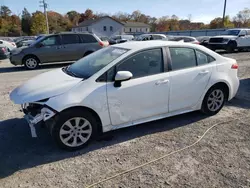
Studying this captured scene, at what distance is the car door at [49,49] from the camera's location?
38.2ft

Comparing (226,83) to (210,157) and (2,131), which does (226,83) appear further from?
(2,131)

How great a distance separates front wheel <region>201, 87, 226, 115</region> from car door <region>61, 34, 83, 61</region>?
875cm

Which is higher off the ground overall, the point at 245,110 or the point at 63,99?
the point at 63,99

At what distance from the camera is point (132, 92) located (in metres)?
3.77

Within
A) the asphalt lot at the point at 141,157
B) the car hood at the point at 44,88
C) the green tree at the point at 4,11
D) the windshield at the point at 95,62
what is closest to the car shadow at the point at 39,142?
the asphalt lot at the point at 141,157

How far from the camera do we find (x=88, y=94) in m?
3.50

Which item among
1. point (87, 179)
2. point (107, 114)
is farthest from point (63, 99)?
point (87, 179)

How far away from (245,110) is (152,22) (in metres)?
99.8

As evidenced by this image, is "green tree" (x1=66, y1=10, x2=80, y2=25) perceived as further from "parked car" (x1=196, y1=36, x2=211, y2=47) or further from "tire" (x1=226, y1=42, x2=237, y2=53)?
"tire" (x1=226, y1=42, x2=237, y2=53)

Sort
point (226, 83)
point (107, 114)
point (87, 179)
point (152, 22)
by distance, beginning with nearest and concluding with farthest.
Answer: point (87, 179) < point (107, 114) < point (226, 83) < point (152, 22)

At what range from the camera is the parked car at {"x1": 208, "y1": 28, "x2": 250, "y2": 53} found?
17.9 m

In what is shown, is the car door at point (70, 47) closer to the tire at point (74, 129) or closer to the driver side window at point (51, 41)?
the driver side window at point (51, 41)

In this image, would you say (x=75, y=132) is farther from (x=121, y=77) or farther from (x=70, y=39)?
(x=70, y=39)

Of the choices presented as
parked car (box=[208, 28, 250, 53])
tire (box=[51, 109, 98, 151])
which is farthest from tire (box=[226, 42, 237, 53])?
tire (box=[51, 109, 98, 151])
